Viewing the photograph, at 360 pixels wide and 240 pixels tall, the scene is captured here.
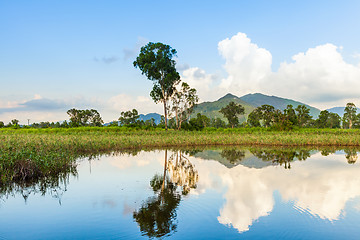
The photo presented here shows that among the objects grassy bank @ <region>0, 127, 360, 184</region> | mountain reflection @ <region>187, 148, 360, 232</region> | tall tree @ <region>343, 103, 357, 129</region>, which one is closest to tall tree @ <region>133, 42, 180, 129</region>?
grassy bank @ <region>0, 127, 360, 184</region>

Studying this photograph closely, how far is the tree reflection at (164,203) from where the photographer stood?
6531mm

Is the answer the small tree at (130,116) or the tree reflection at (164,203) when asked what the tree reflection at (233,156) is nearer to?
the tree reflection at (164,203)

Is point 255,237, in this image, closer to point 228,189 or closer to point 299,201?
point 299,201

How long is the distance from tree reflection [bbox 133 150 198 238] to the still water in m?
0.03

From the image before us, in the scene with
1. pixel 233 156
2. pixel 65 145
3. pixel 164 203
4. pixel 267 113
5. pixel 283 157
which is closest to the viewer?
pixel 164 203

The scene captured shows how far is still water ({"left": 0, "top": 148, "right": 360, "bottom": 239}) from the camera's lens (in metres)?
6.46

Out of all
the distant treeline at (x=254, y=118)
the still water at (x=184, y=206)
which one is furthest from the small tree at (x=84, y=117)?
the still water at (x=184, y=206)

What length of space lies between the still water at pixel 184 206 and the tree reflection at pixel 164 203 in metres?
0.03

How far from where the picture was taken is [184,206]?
27.1ft

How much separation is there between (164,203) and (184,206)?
0.77m

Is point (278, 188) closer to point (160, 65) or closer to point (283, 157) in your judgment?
point (283, 157)

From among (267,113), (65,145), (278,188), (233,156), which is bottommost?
(278,188)

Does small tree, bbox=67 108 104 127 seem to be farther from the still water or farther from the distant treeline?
the still water

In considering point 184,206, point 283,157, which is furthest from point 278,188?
point 283,157
